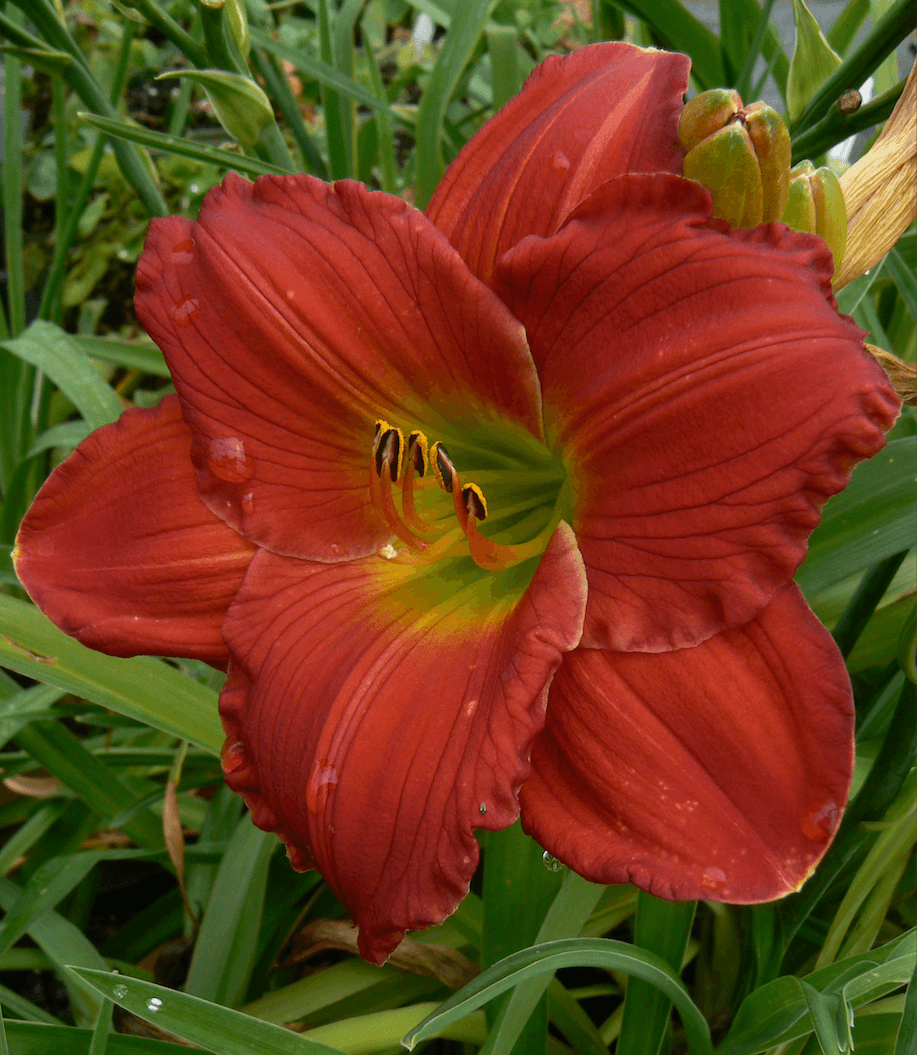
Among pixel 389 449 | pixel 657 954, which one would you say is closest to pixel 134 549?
pixel 389 449

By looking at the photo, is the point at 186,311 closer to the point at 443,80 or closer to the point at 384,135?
the point at 443,80

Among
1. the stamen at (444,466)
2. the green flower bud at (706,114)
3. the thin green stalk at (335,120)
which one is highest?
the green flower bud at (706,114)

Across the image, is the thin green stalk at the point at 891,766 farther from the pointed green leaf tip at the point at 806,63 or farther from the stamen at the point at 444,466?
the pointed green leaf tip at the point at 806,63

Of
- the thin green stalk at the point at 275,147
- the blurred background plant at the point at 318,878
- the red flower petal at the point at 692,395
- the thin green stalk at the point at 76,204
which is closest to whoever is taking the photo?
the red flower petal at the point at 692,395

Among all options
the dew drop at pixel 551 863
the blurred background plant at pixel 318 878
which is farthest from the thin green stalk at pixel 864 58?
the dew drop at pixel 551 863

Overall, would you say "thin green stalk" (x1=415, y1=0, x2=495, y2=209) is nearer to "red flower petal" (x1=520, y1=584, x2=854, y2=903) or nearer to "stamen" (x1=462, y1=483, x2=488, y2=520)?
"stamen" (x1=462, y1=483, x2=488, y2=520)
